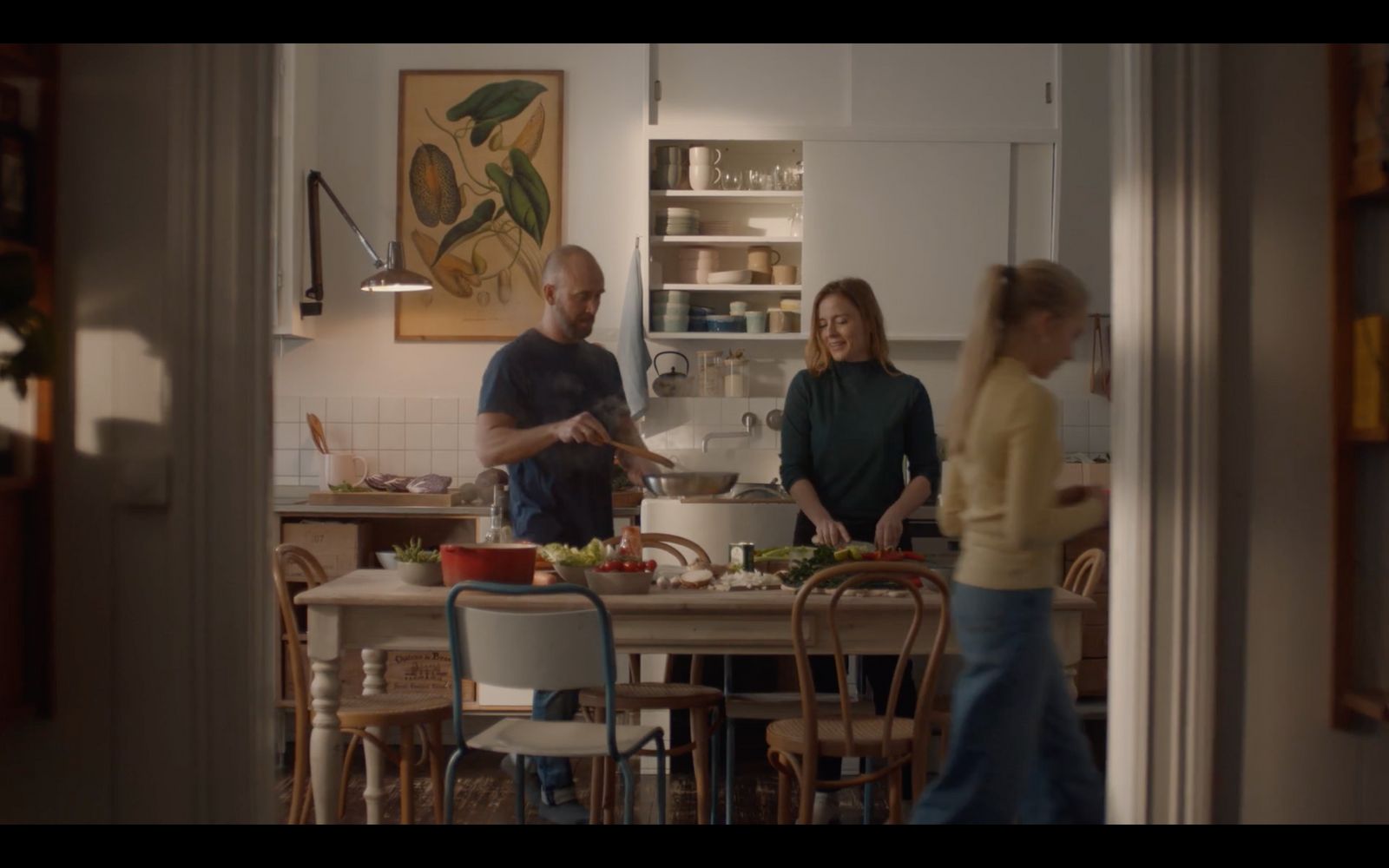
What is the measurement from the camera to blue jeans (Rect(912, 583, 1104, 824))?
2.18 meters

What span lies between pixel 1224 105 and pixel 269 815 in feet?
6.13

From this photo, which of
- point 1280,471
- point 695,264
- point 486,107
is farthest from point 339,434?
point 1280,471

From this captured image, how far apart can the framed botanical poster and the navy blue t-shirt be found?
1.77m

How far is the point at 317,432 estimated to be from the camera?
518 centimetres

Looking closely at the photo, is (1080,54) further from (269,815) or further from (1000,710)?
(269,815)

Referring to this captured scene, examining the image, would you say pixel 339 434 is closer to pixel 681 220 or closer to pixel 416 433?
pixel 416 433

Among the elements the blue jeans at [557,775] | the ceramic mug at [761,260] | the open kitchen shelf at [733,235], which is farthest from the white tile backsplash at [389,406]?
the blue jeans at [557,775]

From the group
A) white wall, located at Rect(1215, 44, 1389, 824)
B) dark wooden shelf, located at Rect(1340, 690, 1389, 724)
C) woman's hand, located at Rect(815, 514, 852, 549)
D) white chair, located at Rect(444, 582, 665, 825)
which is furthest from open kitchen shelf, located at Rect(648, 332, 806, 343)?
dark wooden shelf, located at Rect(1340, 690, 1389, 724)

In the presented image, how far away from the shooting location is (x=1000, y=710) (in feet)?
7.14

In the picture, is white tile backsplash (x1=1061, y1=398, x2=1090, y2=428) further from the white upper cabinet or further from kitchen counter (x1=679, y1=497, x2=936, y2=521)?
the white upper cabinet

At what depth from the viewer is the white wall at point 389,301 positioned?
5.23 metres

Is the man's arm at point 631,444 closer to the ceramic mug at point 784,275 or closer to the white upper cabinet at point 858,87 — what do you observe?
the ceramic mug at point 784,275

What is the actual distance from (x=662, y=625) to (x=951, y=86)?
295cm

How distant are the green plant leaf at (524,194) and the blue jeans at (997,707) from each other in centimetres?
334
